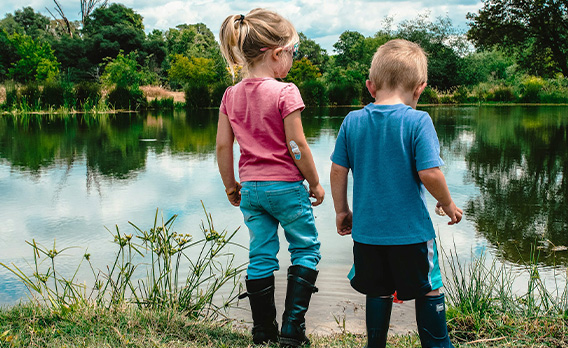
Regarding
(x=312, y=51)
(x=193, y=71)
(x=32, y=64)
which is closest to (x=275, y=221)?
(x=193, y=71)

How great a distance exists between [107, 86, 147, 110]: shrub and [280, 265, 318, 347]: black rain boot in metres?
19.0

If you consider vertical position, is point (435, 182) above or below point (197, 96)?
below

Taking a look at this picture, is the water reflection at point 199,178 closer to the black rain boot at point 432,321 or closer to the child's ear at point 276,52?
the black rain boot at point 432,321

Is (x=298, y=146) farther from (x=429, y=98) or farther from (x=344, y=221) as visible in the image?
(x=429, y=98)

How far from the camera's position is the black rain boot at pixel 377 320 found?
1.99 meters

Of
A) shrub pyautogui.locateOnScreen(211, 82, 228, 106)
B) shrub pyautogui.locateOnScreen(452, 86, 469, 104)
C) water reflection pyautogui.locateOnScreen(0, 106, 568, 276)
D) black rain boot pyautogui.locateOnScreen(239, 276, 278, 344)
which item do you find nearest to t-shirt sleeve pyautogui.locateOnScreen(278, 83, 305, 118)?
black rain boot pyautogui.locateOnScreen(239, 276, 278, 344)

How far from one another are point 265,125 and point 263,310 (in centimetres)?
79

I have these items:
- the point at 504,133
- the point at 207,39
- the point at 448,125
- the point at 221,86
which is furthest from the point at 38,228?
the point at 207,39

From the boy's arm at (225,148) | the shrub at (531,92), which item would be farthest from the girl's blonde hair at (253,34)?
the shrub at (531,92)

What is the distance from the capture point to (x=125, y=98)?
20703 millimetres

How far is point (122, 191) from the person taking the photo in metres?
5.45

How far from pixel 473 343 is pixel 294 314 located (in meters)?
0.75

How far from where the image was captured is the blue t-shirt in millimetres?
1892

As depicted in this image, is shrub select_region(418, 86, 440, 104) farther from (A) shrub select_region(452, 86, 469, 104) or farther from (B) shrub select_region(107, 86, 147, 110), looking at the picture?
(B) shrub select_region(107, 86, 147, 110)
